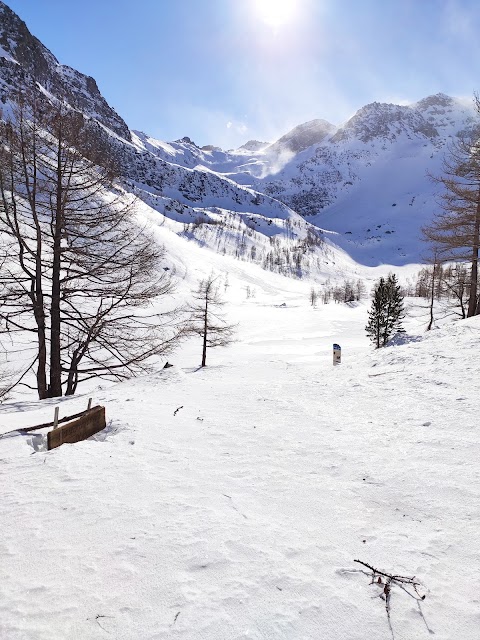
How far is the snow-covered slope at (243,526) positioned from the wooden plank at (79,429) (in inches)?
8.8

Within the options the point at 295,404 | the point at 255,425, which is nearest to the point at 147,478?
the point at 255,425

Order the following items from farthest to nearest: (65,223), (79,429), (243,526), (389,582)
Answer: (65,223) < (79,429) < (243,526) < (389,582)

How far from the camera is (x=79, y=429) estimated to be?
13.9ft

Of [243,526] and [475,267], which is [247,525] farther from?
[475,267]

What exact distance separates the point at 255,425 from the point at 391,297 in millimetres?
34341

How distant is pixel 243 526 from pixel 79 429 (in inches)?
108

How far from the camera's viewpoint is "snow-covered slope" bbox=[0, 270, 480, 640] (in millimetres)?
1734

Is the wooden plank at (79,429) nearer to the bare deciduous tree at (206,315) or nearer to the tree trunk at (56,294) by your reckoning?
the tree trunk at (56,294)

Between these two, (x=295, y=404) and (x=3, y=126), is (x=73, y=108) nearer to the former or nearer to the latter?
(x=3, y=126)

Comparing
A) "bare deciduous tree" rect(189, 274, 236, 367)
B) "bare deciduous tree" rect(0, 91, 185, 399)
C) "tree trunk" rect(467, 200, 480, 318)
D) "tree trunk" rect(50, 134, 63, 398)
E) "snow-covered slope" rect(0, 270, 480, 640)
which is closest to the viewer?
"snow-covered slope" rect(0, 270, 480, 640)

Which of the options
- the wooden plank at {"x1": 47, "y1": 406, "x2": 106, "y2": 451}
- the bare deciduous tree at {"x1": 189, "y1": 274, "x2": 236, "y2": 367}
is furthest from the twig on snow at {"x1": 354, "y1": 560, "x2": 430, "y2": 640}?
the bare deciduous tree at {"x1": 189, "y1": 274, "x2": 236, "y2": 367}

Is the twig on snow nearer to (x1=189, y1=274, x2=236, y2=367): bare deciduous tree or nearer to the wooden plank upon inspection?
the wooden plank

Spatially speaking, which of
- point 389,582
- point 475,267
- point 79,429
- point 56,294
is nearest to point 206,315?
point 475,267

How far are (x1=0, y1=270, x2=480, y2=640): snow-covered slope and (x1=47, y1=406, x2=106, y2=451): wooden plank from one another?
223mm
